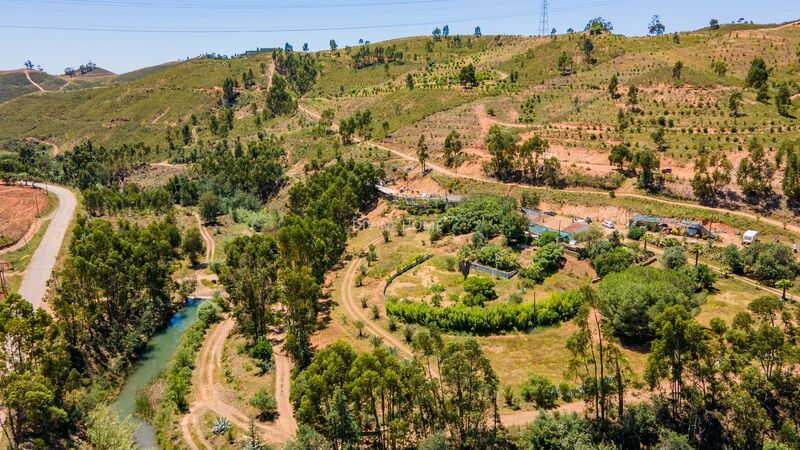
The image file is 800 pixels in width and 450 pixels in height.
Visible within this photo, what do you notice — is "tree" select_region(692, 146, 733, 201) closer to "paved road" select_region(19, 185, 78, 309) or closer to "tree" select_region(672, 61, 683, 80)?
"tree" select_region(672, 61, 683, 80)

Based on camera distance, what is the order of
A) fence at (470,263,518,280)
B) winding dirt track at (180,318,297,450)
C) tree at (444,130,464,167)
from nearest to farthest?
winding dirt track at (180,318,297,450), fence at (470,263,518,280), tree at (444,130,464,167)

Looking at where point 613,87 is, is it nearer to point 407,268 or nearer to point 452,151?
point 452,151

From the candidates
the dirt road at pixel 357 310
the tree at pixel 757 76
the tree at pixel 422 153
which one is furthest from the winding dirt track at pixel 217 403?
the tree at pixel 757 76

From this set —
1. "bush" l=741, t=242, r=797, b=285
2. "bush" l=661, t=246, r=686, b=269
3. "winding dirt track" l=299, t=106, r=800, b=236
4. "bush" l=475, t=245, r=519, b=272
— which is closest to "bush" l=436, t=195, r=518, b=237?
"bush" l=475, t=245, r=519, b=272

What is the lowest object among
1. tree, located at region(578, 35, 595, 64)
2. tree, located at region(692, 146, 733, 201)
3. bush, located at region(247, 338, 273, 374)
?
bush, located at region(247, 338, 273, 374)

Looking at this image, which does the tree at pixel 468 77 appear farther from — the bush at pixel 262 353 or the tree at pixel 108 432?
the tree at pixel 108 432

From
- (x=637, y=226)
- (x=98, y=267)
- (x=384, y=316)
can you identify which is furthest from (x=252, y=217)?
(x=637, y=226)

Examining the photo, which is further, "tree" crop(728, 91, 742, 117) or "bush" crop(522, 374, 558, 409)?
"tree" crop(728, 91, 742, 117)
